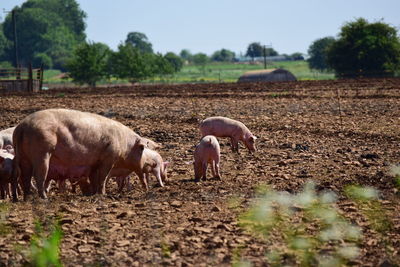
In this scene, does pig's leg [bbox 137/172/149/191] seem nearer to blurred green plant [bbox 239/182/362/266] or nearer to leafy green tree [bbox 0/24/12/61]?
blurred green plant [bbox 239/182/362/266]

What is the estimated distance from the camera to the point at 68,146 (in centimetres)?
1016

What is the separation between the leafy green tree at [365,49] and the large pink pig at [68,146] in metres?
62.3

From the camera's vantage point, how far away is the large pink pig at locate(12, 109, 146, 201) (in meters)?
9.84

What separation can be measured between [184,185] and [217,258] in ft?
14.4

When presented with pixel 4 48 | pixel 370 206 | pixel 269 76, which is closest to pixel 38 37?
pixel 4 48

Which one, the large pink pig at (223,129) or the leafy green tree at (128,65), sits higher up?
the leafy green tree at (128,65)

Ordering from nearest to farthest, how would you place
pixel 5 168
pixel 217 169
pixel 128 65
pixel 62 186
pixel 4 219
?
pixel 4 219
pixel 5 168
pixel 62 186
pixel 217 169
pixel 128 65

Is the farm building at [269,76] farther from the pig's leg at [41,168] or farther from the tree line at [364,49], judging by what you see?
the pig's leg at [41,168]

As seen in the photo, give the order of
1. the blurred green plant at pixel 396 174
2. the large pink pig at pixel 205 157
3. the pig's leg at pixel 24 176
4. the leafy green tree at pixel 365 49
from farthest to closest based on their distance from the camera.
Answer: the leafy green tree at pixel 365 49
the large pink pig at pixel 205 157
the blurred green plant at pixel 396 174
the pig's leg at pixel 24 176

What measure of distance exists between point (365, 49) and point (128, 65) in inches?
1263

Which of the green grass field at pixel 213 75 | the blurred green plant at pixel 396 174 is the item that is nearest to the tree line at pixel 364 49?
the green grass field at pixel 213 75

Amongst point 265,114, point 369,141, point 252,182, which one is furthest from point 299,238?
point 265,114

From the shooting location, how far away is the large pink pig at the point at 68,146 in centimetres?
984

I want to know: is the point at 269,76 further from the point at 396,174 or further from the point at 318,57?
the point at 318,57
